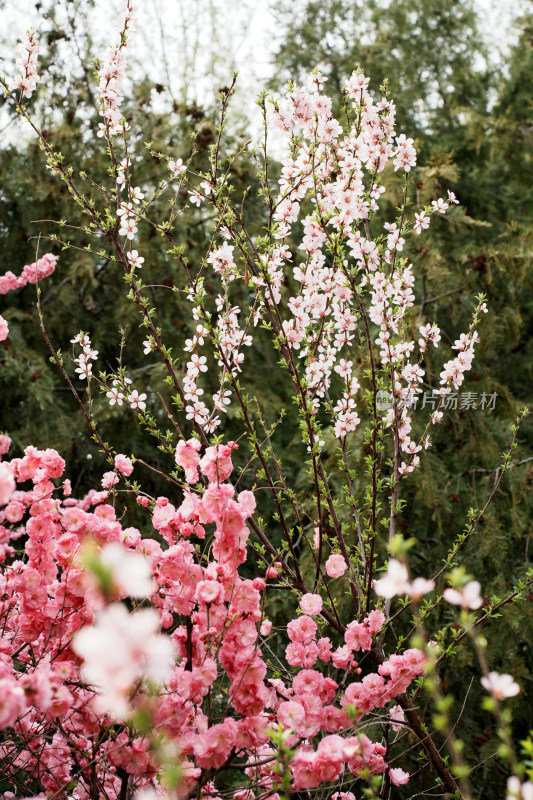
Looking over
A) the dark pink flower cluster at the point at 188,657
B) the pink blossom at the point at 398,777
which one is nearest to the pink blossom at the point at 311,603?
the dark pink flower cluster at the point at 188,657

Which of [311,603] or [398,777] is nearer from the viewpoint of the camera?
[311,603]

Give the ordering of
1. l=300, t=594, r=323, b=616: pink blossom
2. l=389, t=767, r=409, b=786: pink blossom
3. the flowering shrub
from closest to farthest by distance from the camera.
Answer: the flowering shrub
l=300, t=594, r=323, b=616: pink blossom
l=389, t=767, r=409, b=786: pink blossom

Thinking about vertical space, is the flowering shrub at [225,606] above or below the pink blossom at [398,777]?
above

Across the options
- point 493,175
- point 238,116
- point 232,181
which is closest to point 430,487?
point 232,181

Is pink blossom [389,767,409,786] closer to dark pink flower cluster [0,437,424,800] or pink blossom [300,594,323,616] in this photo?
dark pink flower cluster [0,437,424,800]

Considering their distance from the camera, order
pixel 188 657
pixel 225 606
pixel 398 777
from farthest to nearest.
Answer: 1. pixel 398 777
2. pixel 225 606
3. pixel 188 657

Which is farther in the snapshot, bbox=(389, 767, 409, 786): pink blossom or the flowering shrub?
bbox=(389, 767, 409, 786): pink blossom

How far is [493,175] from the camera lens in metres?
6.61

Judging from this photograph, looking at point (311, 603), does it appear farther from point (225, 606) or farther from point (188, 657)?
point (188, 657)

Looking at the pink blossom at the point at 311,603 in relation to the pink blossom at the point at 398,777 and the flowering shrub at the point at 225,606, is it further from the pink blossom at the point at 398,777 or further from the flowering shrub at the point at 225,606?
the pink blossom at the point at 398,777

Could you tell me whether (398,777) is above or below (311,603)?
below

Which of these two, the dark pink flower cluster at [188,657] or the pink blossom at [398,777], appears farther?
the pink blossom at [398,777]

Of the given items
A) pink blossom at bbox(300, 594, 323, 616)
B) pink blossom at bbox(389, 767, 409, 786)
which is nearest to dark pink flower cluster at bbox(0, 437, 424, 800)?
pink blossom at bbox(300, 594, 323, 616)

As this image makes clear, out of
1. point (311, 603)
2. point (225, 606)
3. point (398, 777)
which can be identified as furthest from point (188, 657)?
point (398, 777)
